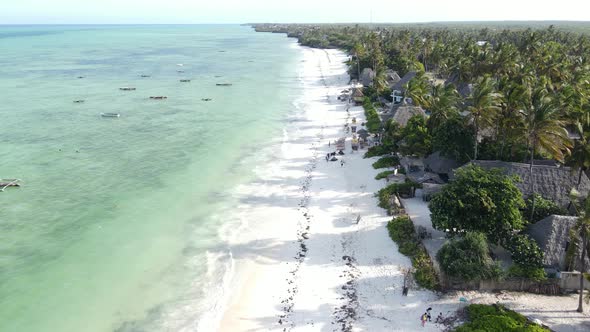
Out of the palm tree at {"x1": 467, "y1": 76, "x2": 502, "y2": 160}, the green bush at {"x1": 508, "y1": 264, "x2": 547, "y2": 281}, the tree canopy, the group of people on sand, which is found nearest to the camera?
the group of people on sand

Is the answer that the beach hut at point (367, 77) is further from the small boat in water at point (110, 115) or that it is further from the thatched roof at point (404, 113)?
the small boat in water at point (110, 115)

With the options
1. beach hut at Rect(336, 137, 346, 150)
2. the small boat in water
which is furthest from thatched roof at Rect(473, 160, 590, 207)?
the small boat in water

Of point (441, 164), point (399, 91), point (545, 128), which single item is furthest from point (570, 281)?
point (399, 91)

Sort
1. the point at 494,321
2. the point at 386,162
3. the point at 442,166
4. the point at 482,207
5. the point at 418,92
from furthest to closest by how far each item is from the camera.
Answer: the point at 418,92 < the point at 386,162 < the point at 442,166 < the point at 482,207 < the point at 494,321

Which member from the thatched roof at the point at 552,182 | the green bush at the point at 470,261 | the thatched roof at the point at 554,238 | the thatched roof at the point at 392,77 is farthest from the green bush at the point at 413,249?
the thatched roof at the point at 392,77

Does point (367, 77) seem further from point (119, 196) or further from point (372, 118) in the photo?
point (119, 196)

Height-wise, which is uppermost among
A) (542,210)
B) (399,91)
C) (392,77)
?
(392,77)

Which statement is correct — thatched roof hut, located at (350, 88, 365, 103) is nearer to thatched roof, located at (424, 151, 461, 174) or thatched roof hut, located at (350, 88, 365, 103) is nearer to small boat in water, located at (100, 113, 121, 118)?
thatched roof, located at (424, 151, 461, 174)
